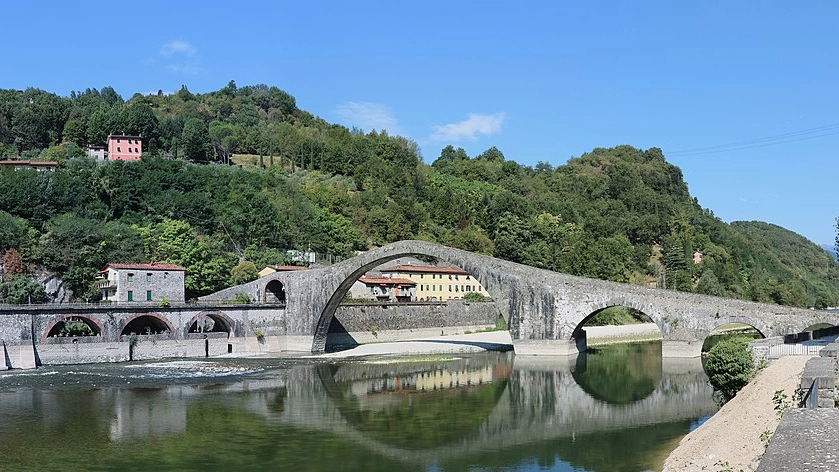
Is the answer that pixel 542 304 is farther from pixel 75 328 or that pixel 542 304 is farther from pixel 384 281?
pixel 75 328

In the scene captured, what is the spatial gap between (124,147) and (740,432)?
88710 millimetres

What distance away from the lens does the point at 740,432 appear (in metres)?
17.9

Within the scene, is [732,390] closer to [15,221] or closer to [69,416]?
[69,416]

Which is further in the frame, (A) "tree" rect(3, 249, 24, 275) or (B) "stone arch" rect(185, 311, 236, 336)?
(A) "tree" rect(3, 249, 24, 275)

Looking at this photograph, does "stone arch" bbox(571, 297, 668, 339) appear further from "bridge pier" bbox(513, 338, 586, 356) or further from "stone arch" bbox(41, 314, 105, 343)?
"stone arch" bbox(41, 314, 105, 343)

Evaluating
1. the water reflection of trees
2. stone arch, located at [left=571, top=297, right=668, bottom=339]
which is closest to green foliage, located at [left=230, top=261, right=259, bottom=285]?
the water reflection of trees

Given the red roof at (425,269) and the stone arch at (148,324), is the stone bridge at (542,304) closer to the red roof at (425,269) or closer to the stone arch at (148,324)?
the stone arch at (148,324)

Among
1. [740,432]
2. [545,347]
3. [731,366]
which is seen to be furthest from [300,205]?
[740,432]

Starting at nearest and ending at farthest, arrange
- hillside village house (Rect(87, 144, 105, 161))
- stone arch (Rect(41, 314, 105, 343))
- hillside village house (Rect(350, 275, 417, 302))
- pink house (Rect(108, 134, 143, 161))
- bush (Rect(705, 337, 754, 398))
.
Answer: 1. bush (Rect(705, 337, 754, 398))
2. stone arch (Rect(41, 314, 105, 343))
3. hillside village house (Rect(350, 275, 417, 302))
4. pink house (Rect(108, 134, 143, 161))
5. hillside village house (Rect(87, 144, 105, 161))

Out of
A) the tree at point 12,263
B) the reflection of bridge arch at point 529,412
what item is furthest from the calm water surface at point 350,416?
the tree at point 12,263

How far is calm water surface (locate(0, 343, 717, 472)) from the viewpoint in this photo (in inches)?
851

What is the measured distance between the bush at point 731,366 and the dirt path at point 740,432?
97 centimetres

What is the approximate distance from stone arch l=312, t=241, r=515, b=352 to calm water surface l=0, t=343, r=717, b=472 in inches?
243

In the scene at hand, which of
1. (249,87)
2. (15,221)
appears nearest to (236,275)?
(15,221)
